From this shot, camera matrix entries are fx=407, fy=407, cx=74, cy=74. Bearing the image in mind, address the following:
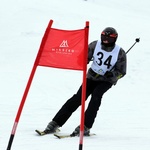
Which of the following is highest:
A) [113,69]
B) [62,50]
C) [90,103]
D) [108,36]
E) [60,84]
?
[108,36]

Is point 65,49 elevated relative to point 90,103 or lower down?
elevated

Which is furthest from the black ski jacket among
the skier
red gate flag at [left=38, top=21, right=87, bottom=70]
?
red gate flag at [left=38, top=21, right=87, bottom=70]

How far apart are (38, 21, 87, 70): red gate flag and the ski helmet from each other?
3.98 ft

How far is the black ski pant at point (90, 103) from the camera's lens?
20.8 ft

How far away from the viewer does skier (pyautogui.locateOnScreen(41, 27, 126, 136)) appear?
247 inches

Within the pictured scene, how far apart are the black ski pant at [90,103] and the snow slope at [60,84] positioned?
1.19 feet

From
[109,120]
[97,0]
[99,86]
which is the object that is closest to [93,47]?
[99,86]

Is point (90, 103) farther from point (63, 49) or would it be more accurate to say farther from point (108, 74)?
point (63, 49)

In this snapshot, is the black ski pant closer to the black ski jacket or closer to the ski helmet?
the black ski jacket

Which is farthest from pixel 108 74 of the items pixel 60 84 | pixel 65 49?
pixel 60 84

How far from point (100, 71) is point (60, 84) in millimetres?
6240

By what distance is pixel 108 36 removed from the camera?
617cm

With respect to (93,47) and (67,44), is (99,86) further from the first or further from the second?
(67,44)

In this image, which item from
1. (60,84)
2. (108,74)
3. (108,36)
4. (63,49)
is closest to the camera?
(63,49)
